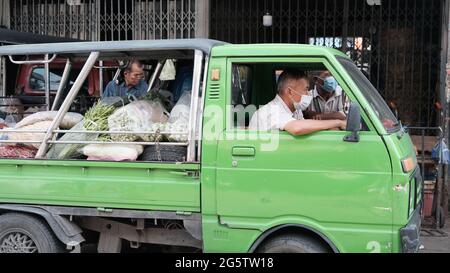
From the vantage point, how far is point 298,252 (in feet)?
11.8

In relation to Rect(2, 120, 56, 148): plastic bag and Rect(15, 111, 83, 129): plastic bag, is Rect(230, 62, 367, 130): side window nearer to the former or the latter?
Rect(15, 111, 83, 129): plastic bag

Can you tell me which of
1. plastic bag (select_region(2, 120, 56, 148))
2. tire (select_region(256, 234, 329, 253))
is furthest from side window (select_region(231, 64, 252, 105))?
plastic bag (select_region(2, 120, 56, 148))

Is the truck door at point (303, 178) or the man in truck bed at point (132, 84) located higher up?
the man in truck bed at point (132, 84)

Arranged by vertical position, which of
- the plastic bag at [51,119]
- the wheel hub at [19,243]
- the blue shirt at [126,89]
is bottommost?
the wheel hub at [19,243]

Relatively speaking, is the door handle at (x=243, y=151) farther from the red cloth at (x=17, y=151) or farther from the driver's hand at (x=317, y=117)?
the red cloth at (x=17, y=151)

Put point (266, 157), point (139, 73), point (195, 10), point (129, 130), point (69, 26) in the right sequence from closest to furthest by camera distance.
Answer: point (266, 157) → point (129, 130) → point (139, 73) → point (195, 10) → point (69, 26)

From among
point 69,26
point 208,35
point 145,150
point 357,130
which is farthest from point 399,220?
point 69,26

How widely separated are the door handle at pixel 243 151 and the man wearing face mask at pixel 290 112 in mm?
203

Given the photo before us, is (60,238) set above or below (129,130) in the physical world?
below

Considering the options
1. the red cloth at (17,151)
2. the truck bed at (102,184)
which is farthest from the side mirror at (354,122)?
the red cloth at (17,151)

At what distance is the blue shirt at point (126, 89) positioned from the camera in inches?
203
